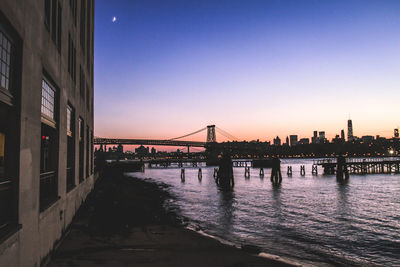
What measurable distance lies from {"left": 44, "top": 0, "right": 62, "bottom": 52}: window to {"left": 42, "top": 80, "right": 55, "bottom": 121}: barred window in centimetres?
158

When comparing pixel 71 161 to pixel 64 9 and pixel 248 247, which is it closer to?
pixel 64 9

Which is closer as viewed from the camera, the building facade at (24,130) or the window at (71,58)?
the building facade at (24,130)

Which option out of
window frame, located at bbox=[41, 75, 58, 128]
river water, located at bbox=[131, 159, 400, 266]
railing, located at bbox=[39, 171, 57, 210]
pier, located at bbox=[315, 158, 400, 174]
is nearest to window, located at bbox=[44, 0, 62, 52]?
window frame, located at bbox=[41, 75, 58, 128]

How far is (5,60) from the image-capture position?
5.09 metres

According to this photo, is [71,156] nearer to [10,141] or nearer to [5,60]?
[10,141]

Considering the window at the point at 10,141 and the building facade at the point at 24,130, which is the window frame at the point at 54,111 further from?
the window at the point at 10,141

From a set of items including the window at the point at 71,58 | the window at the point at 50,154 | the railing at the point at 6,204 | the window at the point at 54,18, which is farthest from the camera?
the window at the point at 71,58

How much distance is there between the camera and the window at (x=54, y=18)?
28.7 ft

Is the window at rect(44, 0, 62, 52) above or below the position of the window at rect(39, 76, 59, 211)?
above

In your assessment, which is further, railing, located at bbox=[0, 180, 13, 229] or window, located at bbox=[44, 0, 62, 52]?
window, located at bbox=[44, 0, 62, 52]

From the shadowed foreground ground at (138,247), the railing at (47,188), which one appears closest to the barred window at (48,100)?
the railing at (47,188)

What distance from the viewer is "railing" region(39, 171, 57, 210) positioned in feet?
26.8

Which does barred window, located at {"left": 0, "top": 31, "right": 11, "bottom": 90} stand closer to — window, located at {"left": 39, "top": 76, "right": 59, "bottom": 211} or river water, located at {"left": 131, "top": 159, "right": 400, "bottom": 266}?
window, located at {"left": 39, "top": 76, "right": 59, "bottom": 211}

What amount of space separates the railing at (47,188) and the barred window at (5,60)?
3736mm
